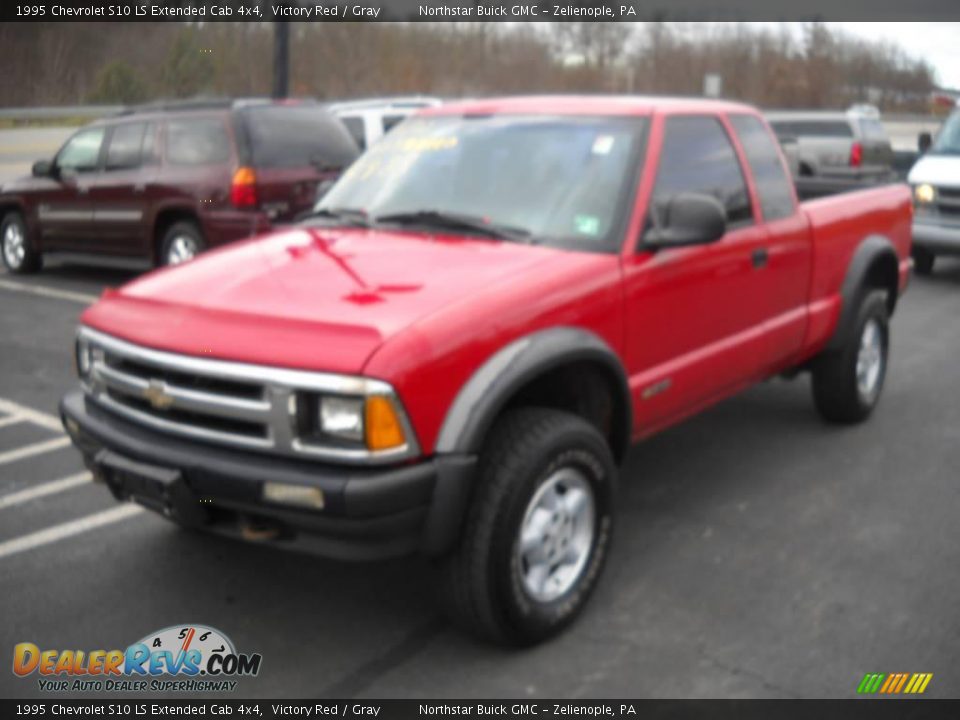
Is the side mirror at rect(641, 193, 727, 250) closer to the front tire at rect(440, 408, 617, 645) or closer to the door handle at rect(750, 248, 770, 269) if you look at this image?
the door handle at rect(750, 248, 770, 269)

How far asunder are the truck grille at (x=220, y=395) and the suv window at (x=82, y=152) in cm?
808

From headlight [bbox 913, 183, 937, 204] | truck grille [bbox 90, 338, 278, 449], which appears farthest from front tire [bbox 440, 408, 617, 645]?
headlight [bbox 913, 183, 937, 204]

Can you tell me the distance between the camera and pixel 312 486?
310 centimetres

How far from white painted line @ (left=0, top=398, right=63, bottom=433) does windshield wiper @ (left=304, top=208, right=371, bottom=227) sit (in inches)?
92.9

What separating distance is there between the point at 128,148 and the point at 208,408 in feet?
27.0

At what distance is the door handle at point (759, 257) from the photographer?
15.8 feet

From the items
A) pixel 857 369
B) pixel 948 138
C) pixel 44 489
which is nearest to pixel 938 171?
pixel 948 138

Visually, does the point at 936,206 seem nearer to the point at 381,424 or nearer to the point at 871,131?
the point at 871,131

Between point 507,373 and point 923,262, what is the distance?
9931 millimetres

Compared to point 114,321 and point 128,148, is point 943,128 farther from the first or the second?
point 114,321

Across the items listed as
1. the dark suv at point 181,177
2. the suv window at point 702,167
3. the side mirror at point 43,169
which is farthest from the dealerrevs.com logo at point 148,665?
the side mirror at point 43,169

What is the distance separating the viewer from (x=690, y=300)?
4.38 m

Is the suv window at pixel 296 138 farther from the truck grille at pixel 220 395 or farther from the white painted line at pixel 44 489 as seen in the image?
the truck grille at pixel 220 395

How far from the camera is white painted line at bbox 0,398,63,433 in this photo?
610 cm
